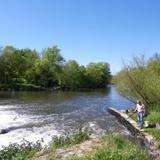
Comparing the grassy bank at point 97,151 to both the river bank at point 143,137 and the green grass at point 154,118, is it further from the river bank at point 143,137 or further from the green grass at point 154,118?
the green grass at point 154,118

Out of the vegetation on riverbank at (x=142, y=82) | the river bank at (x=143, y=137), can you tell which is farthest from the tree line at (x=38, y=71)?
the river bank at (x=143, y=137)

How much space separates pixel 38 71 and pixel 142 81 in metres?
77.2

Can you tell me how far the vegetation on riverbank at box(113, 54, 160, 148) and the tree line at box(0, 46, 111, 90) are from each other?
6349cm

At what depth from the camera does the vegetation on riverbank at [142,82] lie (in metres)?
37.6

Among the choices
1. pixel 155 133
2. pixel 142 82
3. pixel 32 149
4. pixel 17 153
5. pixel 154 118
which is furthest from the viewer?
pixel 142 82

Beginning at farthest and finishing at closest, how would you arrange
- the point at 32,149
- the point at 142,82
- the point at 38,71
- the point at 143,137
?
the point at 38,71
the point at 142,82
the point at 143,137
the point at 32,149

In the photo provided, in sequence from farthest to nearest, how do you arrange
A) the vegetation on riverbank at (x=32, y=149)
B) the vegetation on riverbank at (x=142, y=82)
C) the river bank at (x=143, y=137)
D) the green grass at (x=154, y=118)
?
1. the vegetation on riverbank at (x=142, y=82)
2. the green grass at (x=154, y=118)
3. the river bank at (x=143, y=137)
4. the vegetation on riverbank at (x=32, y=149)

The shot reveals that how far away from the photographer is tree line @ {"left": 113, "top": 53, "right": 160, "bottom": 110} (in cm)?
3791

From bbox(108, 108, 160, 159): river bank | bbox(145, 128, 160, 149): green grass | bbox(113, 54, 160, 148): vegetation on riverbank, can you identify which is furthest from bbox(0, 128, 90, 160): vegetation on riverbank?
bbox(113, 54, 160, 148): vegetation on riverbank

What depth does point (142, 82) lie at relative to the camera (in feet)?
133

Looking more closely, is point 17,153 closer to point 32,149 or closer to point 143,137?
point 32,149

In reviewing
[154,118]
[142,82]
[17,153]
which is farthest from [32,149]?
[142,82]

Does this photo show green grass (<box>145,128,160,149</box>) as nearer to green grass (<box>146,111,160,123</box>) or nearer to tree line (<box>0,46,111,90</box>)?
green grass (<box>146,111,160,123</box>)

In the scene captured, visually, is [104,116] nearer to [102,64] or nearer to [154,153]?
[154,153]
